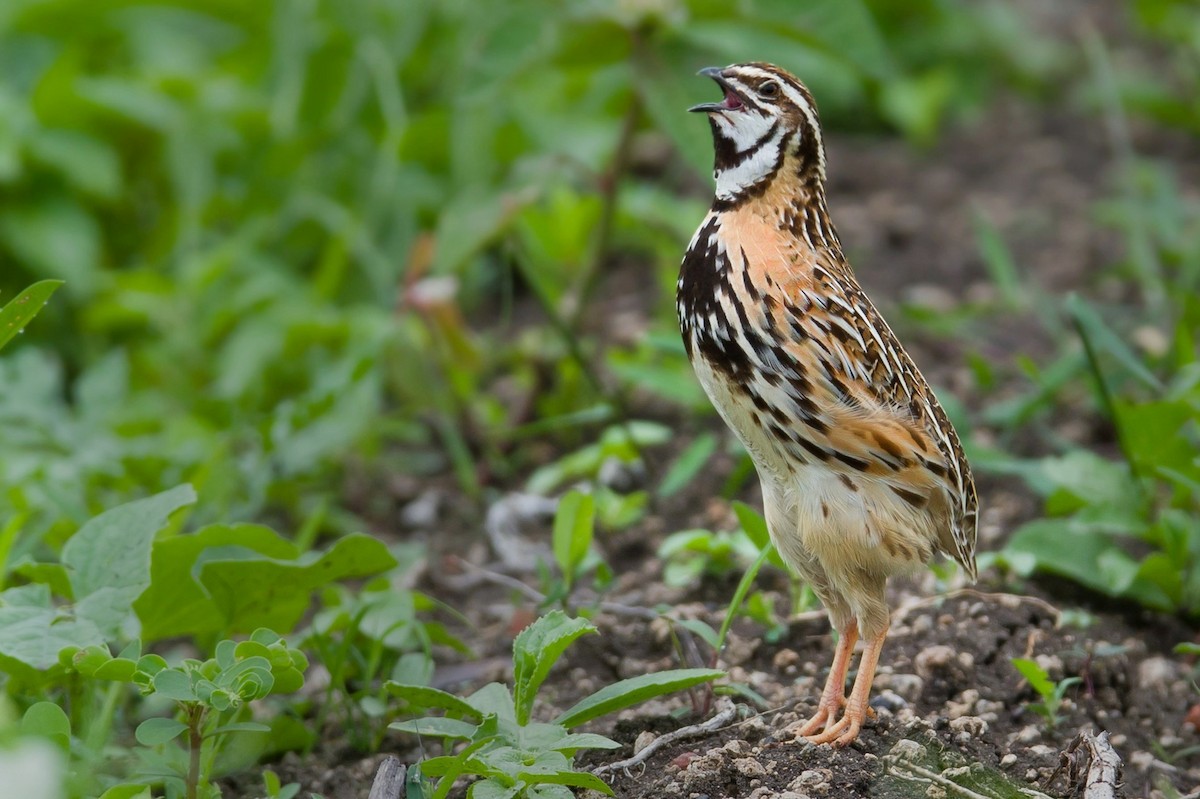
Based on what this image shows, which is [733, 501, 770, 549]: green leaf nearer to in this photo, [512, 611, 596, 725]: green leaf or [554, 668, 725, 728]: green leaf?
[554, 668, 725, 728]: green leaf

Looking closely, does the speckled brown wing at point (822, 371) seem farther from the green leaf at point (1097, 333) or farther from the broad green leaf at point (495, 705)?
the green leaf at point (1097, 333)

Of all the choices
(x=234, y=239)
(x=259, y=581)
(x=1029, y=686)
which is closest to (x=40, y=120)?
(x=234, y=239)

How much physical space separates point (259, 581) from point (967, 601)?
2034 mm

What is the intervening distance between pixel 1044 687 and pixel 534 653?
1350 mm

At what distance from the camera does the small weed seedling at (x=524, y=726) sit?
312cm

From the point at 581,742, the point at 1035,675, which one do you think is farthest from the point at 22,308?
the point at 1035,675

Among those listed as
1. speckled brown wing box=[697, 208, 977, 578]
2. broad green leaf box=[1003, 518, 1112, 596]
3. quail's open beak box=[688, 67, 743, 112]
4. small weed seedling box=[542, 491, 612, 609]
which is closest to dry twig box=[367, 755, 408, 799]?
small weed seedling box=[542, 491, 612, 609]

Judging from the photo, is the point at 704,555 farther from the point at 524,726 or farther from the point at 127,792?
the point at 127,792

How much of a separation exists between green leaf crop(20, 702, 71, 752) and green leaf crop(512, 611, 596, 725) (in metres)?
0.98

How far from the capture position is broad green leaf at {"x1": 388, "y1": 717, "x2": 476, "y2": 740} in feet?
10.7

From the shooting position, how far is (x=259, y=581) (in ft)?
12.3

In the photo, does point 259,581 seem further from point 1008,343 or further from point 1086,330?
point 1008,343

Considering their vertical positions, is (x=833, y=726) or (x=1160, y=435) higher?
(x=1160, y=435)

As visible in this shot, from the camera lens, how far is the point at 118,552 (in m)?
3.61
